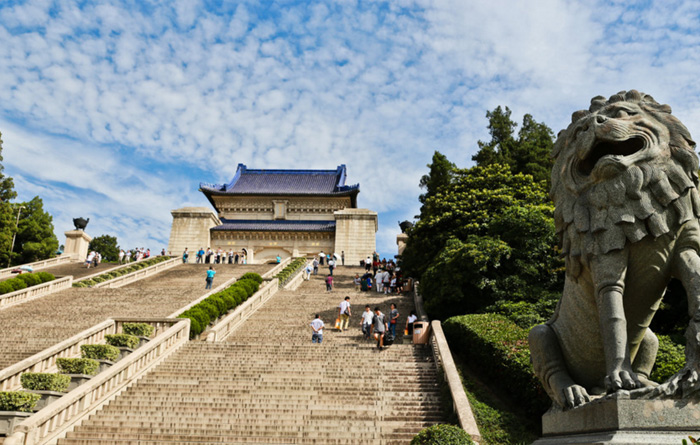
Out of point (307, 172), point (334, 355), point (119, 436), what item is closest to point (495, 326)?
point (334, 355)

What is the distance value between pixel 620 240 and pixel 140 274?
32.5 meters

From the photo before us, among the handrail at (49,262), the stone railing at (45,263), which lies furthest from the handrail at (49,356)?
the handrail at (49,262)

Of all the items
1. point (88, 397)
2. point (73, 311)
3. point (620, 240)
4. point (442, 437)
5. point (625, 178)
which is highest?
point (73, 311)

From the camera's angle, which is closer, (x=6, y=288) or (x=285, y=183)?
(x=6, y=288)

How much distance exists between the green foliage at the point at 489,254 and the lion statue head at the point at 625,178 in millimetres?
11449

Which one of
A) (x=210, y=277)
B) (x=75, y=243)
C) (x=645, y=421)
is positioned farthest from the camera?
(x=75, y=243)

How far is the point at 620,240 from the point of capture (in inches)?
167

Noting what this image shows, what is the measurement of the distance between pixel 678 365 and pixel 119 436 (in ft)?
33.8

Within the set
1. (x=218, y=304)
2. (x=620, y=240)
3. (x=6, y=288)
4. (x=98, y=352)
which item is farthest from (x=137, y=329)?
(x=620, y=240)

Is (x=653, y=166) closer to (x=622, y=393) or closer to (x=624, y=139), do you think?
(x=624, y=139)

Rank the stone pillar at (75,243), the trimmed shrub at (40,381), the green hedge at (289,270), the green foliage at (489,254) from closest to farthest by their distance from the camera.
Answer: the trimmed shrub at (40,381) < the green foliage at (489,254) < the green hedge at (289,270) < the stone pillar at (75,243)

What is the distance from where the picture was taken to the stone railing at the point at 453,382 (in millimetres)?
9391

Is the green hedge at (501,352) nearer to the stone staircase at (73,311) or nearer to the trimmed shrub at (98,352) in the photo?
the trimmed shrub at (98,352)

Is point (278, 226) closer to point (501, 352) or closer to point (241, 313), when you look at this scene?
point (241, 313)
